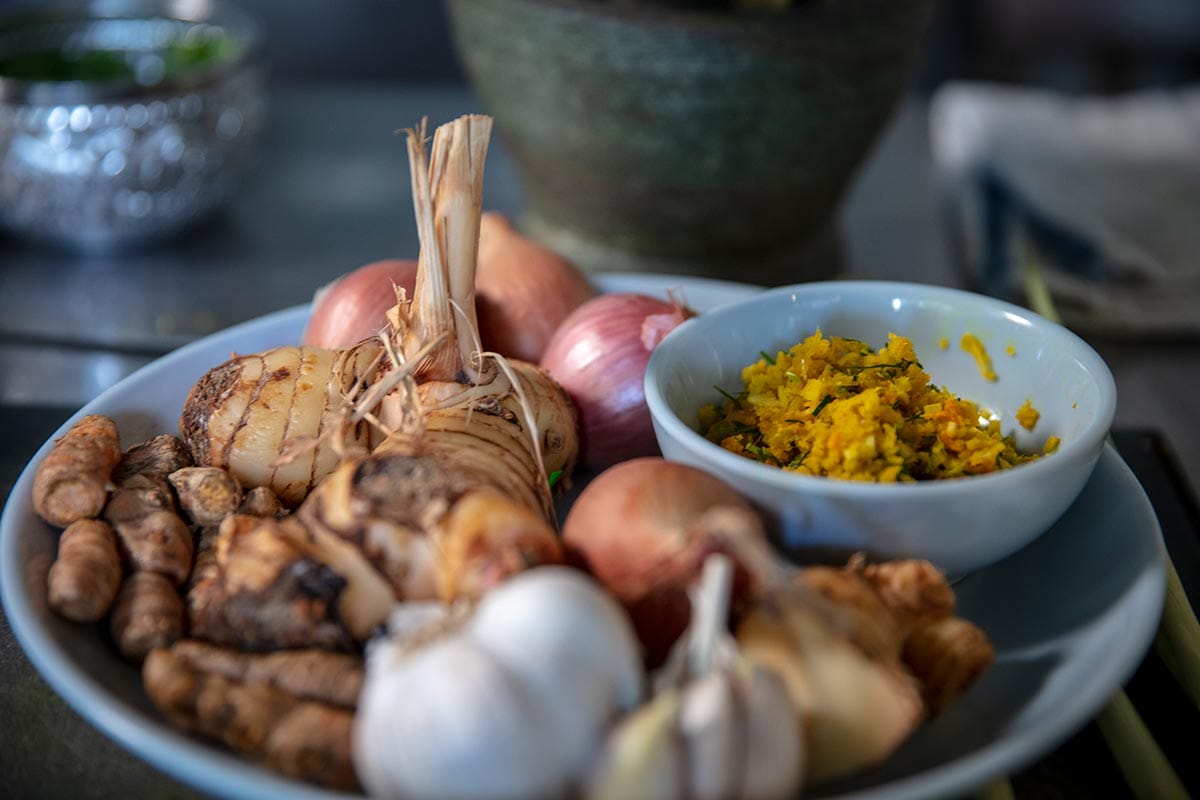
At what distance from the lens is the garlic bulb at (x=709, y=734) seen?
1.33 feet

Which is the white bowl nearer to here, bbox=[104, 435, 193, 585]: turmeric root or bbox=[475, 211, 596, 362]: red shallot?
bbox=[475, 211, 596, 362]: red shallot

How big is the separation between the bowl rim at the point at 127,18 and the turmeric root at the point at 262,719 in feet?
2.70

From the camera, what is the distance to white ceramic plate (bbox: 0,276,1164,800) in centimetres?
45

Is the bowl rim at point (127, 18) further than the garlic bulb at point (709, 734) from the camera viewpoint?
Yes

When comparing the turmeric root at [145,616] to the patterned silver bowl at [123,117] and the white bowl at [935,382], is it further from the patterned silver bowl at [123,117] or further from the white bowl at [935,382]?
the patterned silver bowl at [123,117]

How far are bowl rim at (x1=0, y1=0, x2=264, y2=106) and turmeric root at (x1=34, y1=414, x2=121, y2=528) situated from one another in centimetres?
62

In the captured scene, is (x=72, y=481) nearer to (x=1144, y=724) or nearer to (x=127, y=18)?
(x=1144, y=724)

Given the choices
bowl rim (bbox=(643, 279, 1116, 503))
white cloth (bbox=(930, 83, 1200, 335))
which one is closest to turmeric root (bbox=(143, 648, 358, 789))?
bowl rim (bbox=(643, 279, 1116, 503))

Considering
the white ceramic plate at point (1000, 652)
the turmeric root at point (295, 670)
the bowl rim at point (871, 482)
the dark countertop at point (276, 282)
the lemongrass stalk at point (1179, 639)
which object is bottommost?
the dark countertop at point (276, 282)

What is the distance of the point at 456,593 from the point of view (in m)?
0.50

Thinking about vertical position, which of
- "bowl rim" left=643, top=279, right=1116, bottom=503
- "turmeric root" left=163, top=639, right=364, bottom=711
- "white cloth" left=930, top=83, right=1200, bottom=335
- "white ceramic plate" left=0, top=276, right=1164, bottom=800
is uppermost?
"bowl rim" left=643, top=279, right=1116, bottom=503

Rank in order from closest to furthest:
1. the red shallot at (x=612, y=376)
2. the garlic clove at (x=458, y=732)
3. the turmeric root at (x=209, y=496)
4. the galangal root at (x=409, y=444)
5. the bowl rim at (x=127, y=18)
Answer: the garlic clove at (x=458, y=732), the galangal root at (x=409, y=444), the turmeric root at (x=209, y=496), the red shallot at (x=612, y=376), the bowl rim at (x=127, y=18)

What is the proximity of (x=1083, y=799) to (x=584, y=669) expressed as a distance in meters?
0.28

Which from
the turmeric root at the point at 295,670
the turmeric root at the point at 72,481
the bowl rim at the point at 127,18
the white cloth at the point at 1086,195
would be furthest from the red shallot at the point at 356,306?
the white cloth at the point at 1086,195
